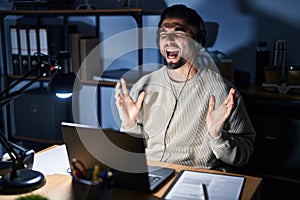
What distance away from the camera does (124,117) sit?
1.61 meters

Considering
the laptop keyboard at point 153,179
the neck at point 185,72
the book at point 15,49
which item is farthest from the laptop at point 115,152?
the book at point 15,49

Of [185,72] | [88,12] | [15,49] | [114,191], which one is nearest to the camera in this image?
[114,191]

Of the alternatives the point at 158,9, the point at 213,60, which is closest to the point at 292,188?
the point at 213,60

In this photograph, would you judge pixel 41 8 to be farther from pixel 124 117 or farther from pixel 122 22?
pixel 124 117

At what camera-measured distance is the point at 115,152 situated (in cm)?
118

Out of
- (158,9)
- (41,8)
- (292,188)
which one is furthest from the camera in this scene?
(41,8)

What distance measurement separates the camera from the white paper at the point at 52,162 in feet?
4.66

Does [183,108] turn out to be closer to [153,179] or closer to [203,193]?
[153,179]

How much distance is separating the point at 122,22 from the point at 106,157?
1.70 m

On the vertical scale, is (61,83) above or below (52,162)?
above

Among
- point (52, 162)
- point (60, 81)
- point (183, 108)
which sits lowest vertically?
point (52, 162)

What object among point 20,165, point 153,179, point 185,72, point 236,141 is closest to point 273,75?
point 185,72

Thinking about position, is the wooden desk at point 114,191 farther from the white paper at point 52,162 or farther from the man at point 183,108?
the man at point 183,108

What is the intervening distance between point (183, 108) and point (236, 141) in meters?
0.31
